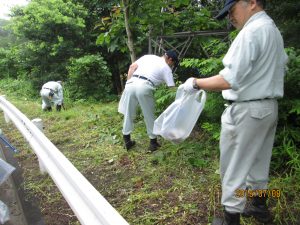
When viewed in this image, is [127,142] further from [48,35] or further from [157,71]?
[48,35]

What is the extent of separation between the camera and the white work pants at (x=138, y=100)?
16.8ft

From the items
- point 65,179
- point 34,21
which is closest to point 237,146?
point 65,179

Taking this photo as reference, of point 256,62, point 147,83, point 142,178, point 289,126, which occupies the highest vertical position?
point 256,62

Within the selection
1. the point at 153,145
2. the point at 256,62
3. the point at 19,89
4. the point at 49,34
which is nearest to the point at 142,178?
the point at 153,145

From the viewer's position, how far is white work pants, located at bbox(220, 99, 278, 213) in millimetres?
2760

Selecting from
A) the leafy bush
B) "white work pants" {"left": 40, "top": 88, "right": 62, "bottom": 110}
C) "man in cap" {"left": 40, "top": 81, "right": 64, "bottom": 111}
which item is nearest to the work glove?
the leafy bush

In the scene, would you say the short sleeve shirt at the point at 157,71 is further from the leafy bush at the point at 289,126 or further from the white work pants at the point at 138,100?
the leafy bush at the point at 289,126

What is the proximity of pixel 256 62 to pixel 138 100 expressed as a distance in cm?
281

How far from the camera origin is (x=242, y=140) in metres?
2.82

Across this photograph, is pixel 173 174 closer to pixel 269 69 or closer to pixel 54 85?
pixel 269 69

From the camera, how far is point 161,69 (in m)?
5.12

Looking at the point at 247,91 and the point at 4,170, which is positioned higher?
the point at 247,91

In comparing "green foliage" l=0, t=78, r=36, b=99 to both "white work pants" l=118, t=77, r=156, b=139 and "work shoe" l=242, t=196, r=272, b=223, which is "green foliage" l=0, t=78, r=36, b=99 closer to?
"white work pants" l=118, t=77, r=156, b=139
